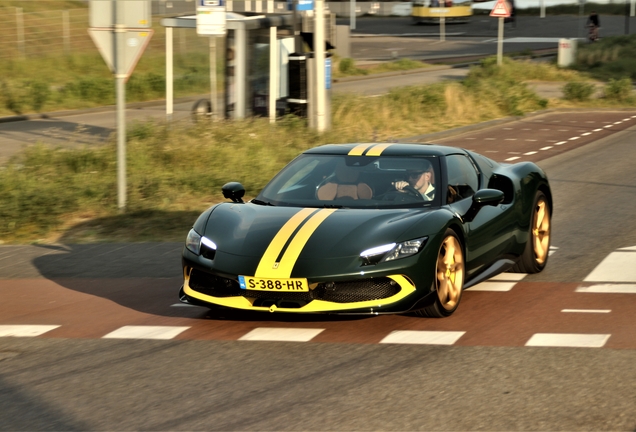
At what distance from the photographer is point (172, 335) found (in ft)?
26.0

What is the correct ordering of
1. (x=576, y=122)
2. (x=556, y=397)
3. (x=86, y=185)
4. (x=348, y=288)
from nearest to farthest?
(x=556, y=397) < (x=348, y=288) < (x=86, y=185) < (x=576, y=122)

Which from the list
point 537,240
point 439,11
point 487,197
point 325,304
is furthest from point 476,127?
point 439,11

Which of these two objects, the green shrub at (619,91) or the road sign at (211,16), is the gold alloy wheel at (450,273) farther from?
the green shrub at (619,91)

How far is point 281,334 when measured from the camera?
7.79 m

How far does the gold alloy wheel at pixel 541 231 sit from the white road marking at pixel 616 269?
1.59ft

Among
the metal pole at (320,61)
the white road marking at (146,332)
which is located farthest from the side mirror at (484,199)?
the metal pole at (320,61)

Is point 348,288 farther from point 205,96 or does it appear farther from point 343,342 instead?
point 205,96

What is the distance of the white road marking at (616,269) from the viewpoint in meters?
9.73

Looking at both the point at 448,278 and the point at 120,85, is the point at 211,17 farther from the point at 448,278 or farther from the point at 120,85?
the point at 448,278

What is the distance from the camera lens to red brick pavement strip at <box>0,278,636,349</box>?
7.80m

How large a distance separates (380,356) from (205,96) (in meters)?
15.3

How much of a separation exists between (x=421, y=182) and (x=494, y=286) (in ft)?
4.32

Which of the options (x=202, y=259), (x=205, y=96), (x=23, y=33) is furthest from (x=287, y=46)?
(x=23, y=33)

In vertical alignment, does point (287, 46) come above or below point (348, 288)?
above
